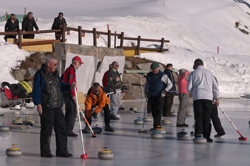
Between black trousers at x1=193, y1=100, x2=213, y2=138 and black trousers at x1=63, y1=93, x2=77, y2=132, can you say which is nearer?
black trousers at x1=193, y1=100, x2=213, y2=138

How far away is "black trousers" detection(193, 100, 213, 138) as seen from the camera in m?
9.49

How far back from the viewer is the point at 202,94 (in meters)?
9.45

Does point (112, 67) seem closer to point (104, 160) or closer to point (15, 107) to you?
point (15, 107)

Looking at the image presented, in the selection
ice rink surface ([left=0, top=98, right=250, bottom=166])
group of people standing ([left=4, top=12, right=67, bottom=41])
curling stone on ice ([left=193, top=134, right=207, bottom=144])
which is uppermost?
group of people standing ([left=4, top=12, right=67, bottom=41])

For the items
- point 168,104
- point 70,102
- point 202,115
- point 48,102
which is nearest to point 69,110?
point 70,102

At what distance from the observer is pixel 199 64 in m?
9.70

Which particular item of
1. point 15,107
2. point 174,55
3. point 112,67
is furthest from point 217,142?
point 174,55

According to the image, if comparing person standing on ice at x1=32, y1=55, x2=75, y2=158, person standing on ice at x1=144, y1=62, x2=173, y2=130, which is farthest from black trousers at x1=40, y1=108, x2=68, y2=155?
person standing on ice at x1=144, y1=62, x2=173, y2=130

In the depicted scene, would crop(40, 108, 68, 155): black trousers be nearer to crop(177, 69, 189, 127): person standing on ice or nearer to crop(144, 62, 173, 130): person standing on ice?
crop(144, 62, 173, 130): person standing on ice

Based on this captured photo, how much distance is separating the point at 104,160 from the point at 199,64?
10.9 ft

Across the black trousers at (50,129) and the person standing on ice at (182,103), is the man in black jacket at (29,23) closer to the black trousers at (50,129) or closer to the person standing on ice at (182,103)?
the person standing on ice at (182,103)

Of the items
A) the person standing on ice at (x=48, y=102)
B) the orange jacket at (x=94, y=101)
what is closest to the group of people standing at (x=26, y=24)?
the orange jacket at (x=94, y=101)

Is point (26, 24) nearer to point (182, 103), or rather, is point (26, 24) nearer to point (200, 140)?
point (182, 103)

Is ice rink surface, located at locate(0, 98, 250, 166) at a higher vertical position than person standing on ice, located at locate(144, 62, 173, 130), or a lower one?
lower
